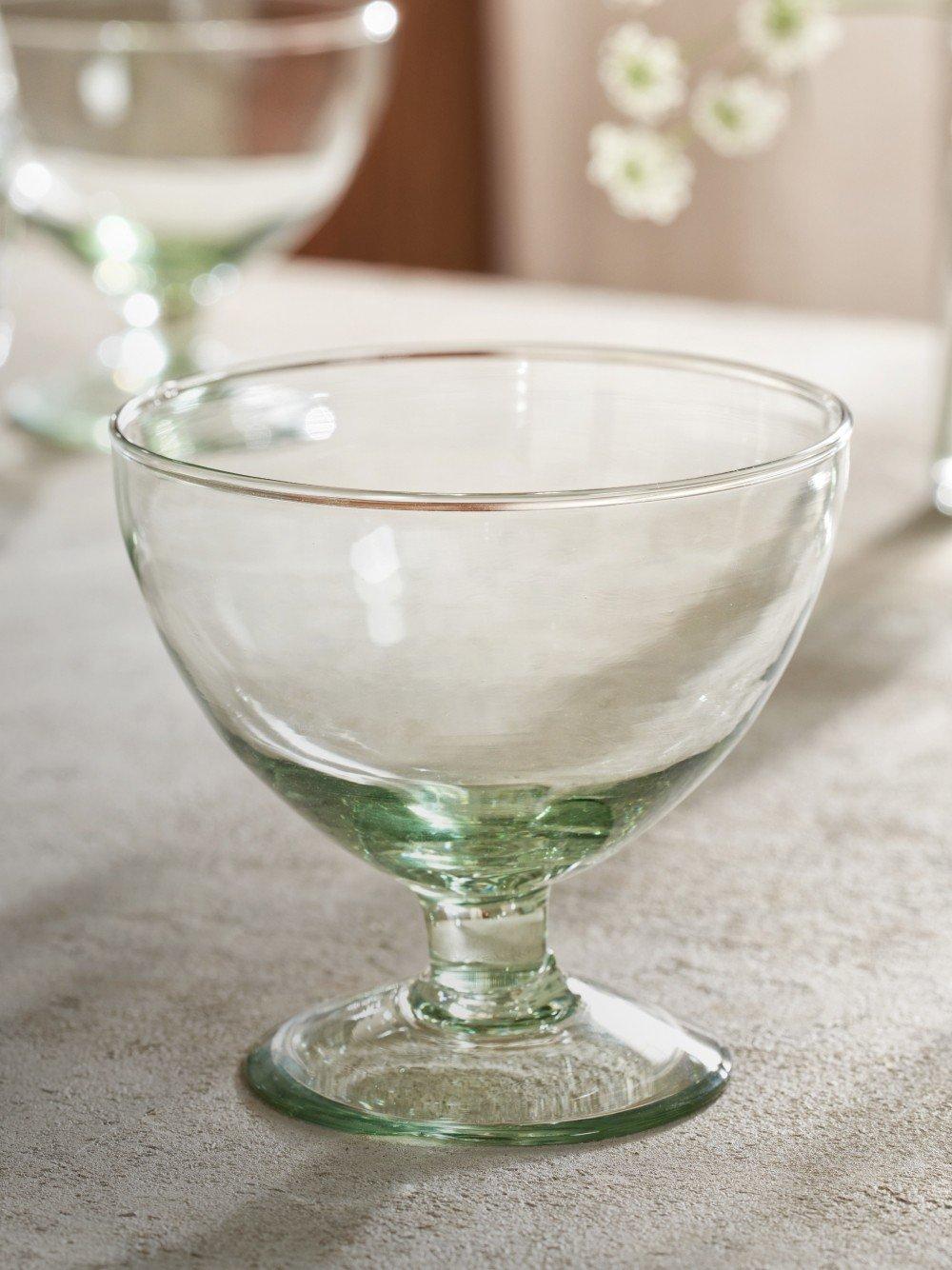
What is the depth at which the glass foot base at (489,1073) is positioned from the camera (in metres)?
0.33

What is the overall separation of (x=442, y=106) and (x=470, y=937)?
2606mm

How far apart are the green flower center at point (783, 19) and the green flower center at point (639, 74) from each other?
0.06 m

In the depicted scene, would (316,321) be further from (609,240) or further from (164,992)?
(609,240)

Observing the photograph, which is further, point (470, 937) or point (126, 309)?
point (126, 309)

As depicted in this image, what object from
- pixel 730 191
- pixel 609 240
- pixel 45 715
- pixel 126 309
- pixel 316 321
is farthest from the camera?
pixel 609 240

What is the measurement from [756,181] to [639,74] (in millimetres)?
1809

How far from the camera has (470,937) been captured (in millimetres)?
357

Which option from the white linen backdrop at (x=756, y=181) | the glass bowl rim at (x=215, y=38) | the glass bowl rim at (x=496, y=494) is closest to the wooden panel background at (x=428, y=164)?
the white linen backdrop at (x=756, y=181)

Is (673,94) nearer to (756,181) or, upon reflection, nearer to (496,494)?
(496,494)

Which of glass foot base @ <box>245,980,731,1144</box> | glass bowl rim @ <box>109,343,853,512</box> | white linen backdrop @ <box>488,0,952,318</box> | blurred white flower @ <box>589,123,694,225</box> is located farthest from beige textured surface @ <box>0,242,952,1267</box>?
white linen backdrop @ <box>488,0,952,318</box>

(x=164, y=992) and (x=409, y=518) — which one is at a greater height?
(x=409, y=518)

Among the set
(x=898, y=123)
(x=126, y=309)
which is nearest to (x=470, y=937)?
(x=126, y=309)

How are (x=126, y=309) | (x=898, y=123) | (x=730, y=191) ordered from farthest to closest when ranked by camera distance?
1. (x=730, y=191)
2. (x=898, y=123)
3. (x=126, y=309)

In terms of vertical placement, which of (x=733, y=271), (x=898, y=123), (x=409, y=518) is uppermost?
(x=409, y=518)
